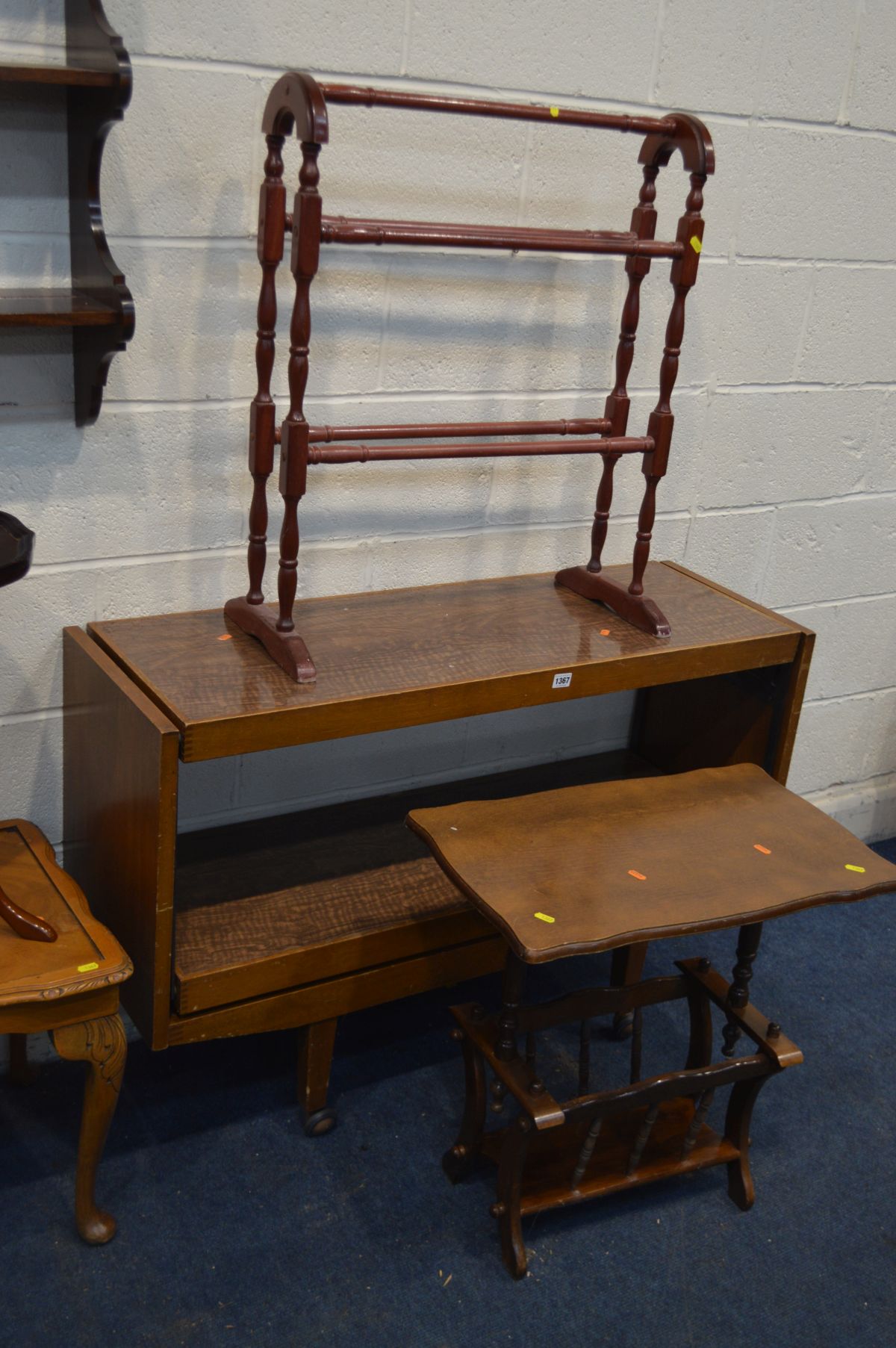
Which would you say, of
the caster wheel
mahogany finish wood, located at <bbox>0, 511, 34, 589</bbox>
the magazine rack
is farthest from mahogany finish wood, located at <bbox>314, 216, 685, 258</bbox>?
the caster wheel

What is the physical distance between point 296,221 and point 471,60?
0.52 meters

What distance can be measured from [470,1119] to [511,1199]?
0.53ft

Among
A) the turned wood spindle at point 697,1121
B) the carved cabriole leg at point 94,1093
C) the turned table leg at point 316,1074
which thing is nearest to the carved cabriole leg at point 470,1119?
the turned table leg at point 316,1074

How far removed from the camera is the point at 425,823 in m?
1.86

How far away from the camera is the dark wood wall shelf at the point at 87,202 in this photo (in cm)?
155

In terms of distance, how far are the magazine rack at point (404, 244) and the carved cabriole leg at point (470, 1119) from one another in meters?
0.65

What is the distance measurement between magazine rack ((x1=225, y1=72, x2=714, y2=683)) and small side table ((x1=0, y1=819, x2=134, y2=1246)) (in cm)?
46

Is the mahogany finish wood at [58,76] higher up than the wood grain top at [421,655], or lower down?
higher up

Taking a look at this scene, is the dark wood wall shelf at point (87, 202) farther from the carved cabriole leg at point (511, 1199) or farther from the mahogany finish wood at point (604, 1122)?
the carved cabriole leg at point (511, 1199)

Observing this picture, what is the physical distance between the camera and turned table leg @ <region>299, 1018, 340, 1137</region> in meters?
2.04

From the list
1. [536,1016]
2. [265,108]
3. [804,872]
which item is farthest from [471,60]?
[536,1016]

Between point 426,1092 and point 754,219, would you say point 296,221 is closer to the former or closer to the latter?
point 754,219

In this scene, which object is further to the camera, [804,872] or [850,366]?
[850,366]

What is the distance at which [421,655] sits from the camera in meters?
1.99
